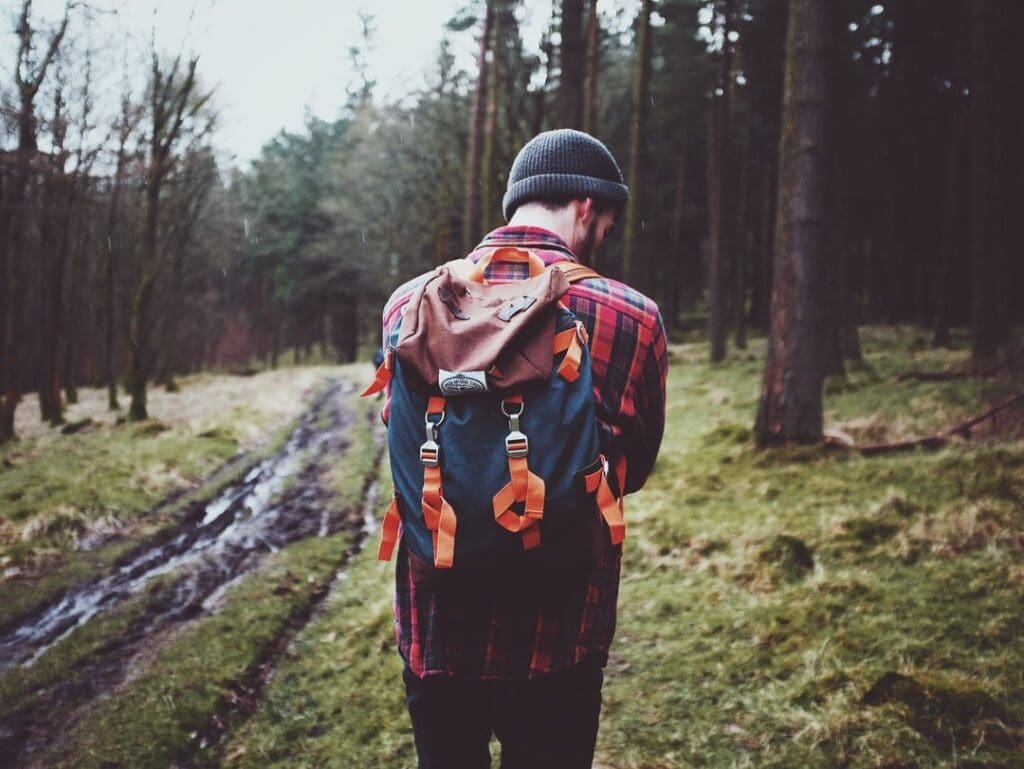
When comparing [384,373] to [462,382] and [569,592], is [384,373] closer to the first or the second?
[462,382]

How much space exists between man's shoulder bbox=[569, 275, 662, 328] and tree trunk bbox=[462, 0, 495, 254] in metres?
15.6

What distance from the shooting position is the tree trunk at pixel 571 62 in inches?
333

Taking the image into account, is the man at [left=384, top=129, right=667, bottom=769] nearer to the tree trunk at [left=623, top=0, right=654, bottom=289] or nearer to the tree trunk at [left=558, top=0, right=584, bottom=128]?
the tree trunk at [left=558, top=0, right=584, bottom=128]

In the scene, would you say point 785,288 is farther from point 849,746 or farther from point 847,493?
point 849,746

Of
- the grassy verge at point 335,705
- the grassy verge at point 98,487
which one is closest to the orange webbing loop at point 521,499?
the grassy verge at point 335,705

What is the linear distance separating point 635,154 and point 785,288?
729cm

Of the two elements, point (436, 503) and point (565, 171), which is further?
point (565, 171)

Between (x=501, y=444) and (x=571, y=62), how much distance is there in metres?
8.35

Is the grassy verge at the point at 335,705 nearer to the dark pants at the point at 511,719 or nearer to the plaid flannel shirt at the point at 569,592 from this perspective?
the dark pants at the point at 511,719

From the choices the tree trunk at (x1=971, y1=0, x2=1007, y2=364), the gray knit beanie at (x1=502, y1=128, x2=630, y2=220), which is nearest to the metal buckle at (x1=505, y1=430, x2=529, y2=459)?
the gray knit beanie at (x1=502, y1=128, x2=630, y2=220)

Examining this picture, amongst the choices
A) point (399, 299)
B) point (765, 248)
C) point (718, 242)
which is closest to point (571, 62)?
point (399, 299)

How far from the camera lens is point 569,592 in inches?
62.8

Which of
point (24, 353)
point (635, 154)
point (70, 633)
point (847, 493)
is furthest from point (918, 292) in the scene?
point (24, 353)

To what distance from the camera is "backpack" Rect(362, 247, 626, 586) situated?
1366mm
